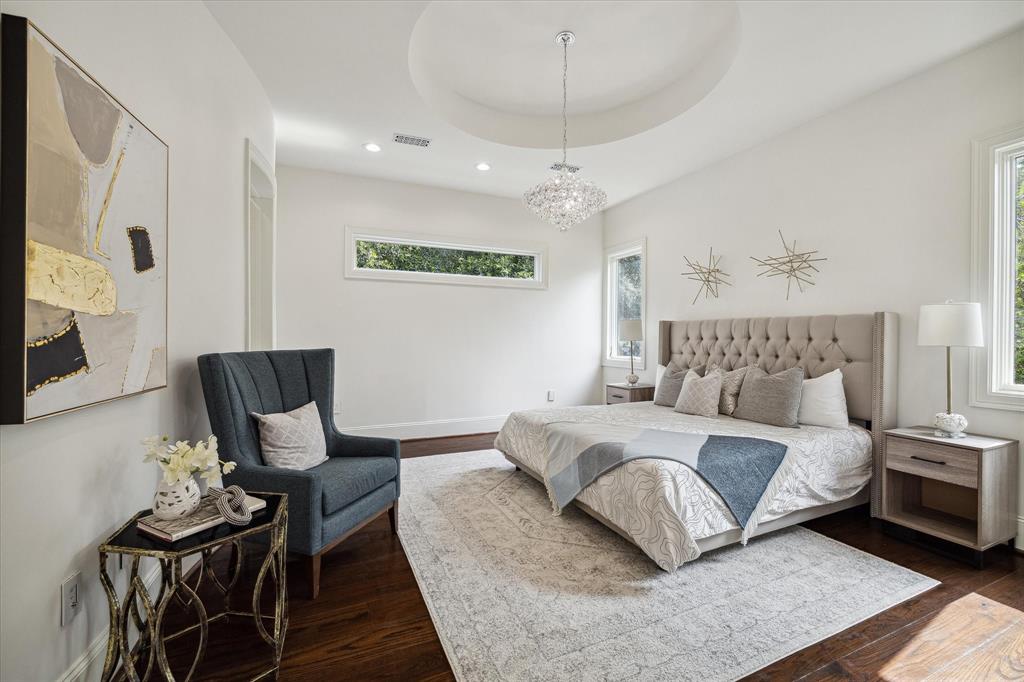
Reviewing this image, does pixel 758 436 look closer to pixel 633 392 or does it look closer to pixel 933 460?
pixel 933 460

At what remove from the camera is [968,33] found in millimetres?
2496

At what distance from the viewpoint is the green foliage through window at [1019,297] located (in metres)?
2.49

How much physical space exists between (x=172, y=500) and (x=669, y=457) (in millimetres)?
2081

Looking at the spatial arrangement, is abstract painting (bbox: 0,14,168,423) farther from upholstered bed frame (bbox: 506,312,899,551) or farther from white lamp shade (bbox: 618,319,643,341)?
white lamp shade (bbox: 618,319,643,341)

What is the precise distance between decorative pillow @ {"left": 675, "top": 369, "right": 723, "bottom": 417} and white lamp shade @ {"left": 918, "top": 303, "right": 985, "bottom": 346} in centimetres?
131

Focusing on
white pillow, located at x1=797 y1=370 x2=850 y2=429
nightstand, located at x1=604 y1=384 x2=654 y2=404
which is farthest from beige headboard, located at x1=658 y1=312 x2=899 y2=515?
nightstand, located at x1=604 y1=384 x2=654 y2=404

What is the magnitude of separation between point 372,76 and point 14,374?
8.49 feet

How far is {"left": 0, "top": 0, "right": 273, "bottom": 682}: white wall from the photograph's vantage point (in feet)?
3.95

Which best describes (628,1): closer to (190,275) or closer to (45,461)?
(190,275)

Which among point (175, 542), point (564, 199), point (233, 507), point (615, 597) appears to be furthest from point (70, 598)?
point (564, 199)

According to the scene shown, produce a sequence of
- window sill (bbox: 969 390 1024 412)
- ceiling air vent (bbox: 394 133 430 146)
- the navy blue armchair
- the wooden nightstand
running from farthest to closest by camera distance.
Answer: ceiling air vent (bbox: 394 133 430 146), window sill (bbox: 969 390 1024 412), the wooden nightstand, the navy blue armchair

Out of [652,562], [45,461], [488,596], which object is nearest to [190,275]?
[45,461]

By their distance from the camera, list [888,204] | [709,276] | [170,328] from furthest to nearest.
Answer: [709,276]
[888,204]
[170,328]

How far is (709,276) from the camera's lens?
14.7 ft
